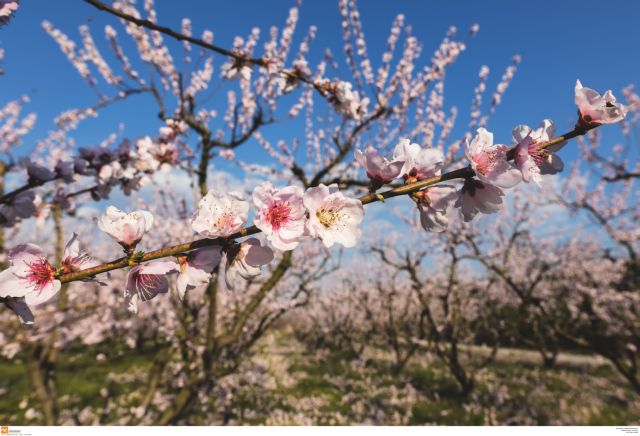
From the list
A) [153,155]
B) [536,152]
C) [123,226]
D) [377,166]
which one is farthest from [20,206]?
[536,152]

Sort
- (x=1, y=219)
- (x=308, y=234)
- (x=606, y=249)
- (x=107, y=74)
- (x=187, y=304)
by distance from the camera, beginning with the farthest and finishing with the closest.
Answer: (x=606, y=249) → (x=107, y=74) → (x=187, y=304) → (x=1, y=219) → (x=308, y=234)

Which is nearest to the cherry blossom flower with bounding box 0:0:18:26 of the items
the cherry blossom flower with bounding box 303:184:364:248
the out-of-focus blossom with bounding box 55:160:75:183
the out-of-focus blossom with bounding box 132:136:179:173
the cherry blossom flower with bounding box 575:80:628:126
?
the out-of-focus blossom with bounding box 55:160:75:183

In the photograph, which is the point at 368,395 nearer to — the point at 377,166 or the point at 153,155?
the point at 153,155

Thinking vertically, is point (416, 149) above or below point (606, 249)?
below

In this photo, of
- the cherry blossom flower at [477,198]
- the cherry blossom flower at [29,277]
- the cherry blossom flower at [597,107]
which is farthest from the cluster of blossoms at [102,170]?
the cherry blossom flower at [597,107]

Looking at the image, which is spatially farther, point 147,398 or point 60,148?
point 60,148

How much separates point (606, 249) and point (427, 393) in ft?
47.0

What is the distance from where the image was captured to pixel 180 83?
368 centimetres

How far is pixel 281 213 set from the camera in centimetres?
96

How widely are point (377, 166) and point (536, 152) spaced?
0.46 m

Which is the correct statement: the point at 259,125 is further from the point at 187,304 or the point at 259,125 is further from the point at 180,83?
the point at 187,304

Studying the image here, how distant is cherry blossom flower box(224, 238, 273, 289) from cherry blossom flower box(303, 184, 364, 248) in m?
0.15

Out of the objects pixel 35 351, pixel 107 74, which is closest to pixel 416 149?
pixel 35 351

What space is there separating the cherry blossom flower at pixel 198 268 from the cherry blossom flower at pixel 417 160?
55 cm
